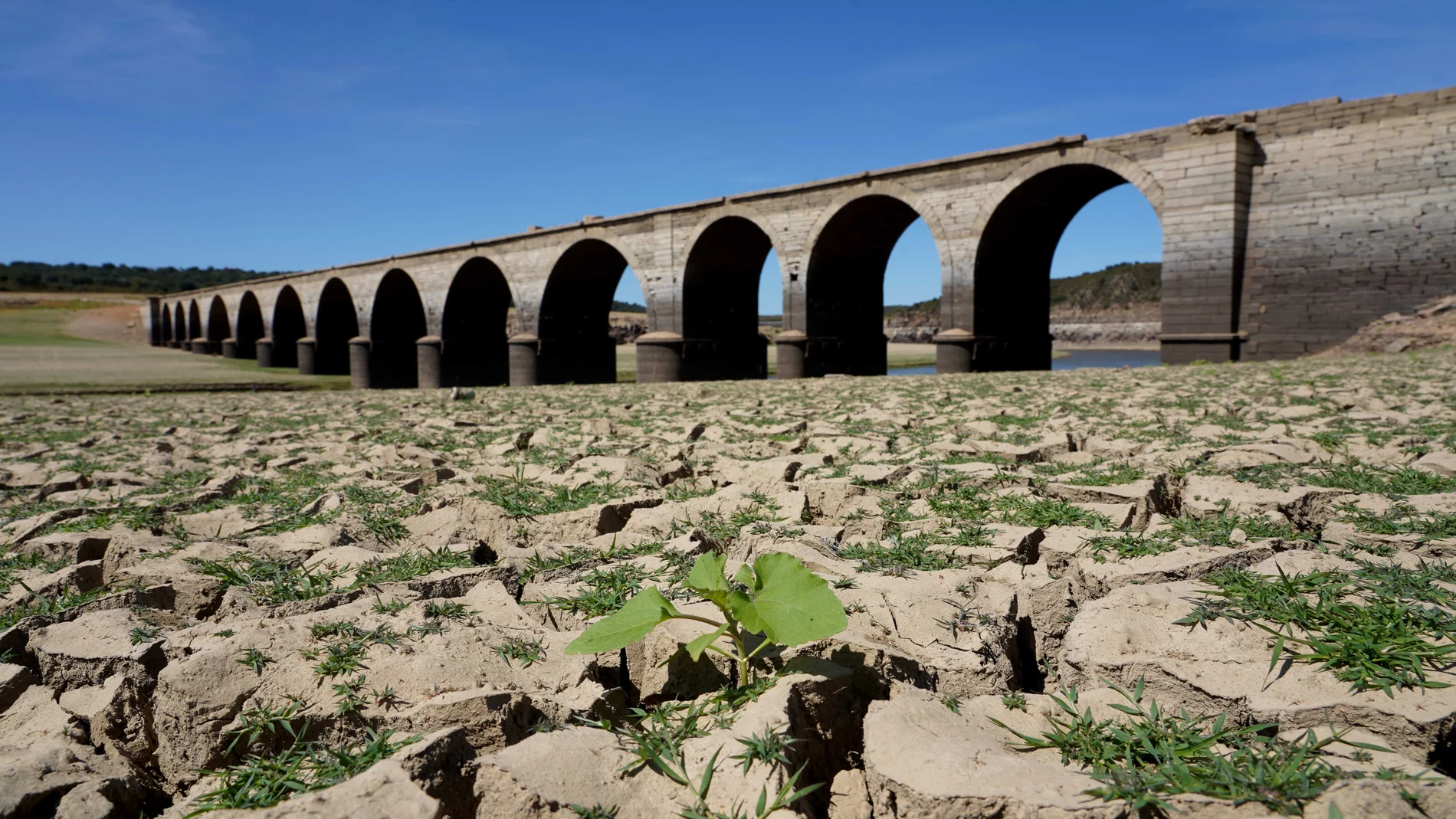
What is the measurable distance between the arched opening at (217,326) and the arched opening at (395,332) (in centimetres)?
2184

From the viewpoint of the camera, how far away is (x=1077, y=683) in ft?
4.51

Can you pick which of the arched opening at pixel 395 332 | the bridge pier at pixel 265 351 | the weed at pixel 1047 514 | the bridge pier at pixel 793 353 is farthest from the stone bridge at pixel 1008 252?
the bridge pier at pixel 265 351

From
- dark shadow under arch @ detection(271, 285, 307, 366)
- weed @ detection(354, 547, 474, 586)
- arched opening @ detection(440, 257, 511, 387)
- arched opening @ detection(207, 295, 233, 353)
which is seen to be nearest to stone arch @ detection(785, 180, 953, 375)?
arched opening @ detection(440, 257, 511, 387)

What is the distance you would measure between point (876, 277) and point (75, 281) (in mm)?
97445

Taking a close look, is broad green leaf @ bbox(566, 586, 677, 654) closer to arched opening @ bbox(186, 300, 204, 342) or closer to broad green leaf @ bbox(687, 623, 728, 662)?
broad green leaf @ bbox(687, 623, 728, 662)

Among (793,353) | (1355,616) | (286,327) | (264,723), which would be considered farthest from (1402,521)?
(286,327)

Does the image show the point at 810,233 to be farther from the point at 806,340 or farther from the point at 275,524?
the point at 275,524

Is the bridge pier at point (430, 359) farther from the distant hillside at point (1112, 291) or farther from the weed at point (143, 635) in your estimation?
Answer: the distant hillside at point (1112, 291)

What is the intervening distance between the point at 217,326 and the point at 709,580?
54760 millimetres

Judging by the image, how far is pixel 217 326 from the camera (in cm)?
4722

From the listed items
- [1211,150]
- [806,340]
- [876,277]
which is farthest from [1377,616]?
[876,277]

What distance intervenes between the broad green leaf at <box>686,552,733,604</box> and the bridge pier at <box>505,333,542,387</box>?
2202 cm

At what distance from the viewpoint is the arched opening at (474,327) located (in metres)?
25.9

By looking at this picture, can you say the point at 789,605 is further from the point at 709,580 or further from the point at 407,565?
the point at 407,565
